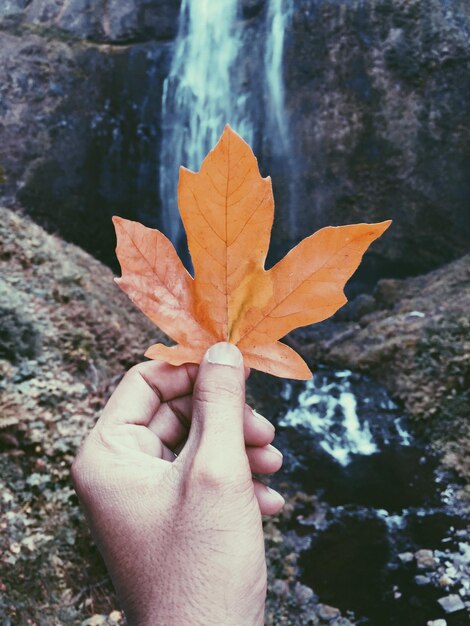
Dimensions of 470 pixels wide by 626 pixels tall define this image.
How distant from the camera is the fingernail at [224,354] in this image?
1.08 m

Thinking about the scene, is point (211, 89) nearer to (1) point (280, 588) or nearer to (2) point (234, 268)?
(1) point (280, 588)

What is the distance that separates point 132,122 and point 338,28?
4515 mm

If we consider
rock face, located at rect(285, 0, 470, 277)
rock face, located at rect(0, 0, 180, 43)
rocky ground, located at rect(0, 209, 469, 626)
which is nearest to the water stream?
rocky ground, located at rect(0, 209, 469, 626)

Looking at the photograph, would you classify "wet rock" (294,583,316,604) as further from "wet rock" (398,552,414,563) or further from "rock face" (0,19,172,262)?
"rock face" (0,19,172,262)

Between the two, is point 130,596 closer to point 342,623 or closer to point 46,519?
point 46,519

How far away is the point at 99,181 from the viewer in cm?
985

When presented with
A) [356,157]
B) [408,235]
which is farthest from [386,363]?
[356,157]

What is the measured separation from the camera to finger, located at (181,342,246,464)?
1.07 m

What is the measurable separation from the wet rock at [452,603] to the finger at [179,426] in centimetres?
298

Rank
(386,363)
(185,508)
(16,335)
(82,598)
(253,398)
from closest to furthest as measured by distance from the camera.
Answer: (185,508), (82,598), (16,335), (253,398), (386,363)

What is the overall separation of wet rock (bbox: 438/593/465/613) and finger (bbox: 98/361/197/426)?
3145 millimetres

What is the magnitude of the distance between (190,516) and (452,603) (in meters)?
3.29

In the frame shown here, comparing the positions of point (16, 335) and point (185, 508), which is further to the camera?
point (16, 335)

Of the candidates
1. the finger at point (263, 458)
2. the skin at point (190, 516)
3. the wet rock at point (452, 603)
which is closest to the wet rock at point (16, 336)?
the skin at point (190, 516)
